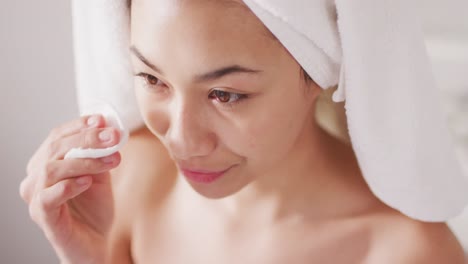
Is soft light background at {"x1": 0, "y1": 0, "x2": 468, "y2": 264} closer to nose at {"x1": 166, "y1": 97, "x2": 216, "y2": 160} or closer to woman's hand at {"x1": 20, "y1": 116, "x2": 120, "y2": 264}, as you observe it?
woman's hand at {"x1": 20, "y1": 116, "x2": 120, "y2": 264}

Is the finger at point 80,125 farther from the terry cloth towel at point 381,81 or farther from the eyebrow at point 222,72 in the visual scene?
the eyebrow at point 222,72

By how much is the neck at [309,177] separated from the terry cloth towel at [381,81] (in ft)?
0.38

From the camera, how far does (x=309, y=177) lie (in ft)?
3.33

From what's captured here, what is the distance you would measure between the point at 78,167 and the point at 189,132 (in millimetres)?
193

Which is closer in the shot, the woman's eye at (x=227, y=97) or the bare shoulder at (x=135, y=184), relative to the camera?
the woman's eye at (x=227, y=97)

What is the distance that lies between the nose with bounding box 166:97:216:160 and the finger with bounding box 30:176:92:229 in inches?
6.6

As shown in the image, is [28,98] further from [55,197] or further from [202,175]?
[202,175]

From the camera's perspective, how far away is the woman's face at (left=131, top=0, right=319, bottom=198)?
29.5 inches

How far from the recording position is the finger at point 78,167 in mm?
894

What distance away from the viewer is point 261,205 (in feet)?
3.51

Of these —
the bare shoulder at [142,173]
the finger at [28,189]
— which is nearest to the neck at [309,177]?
the bare shoulder at [142,173]

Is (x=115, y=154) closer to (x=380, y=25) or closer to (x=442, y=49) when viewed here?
(x=380, y=25)

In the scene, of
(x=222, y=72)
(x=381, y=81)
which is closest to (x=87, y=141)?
(x=222, y=72)

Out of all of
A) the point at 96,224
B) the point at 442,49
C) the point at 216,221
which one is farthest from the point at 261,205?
the point at 442,49
